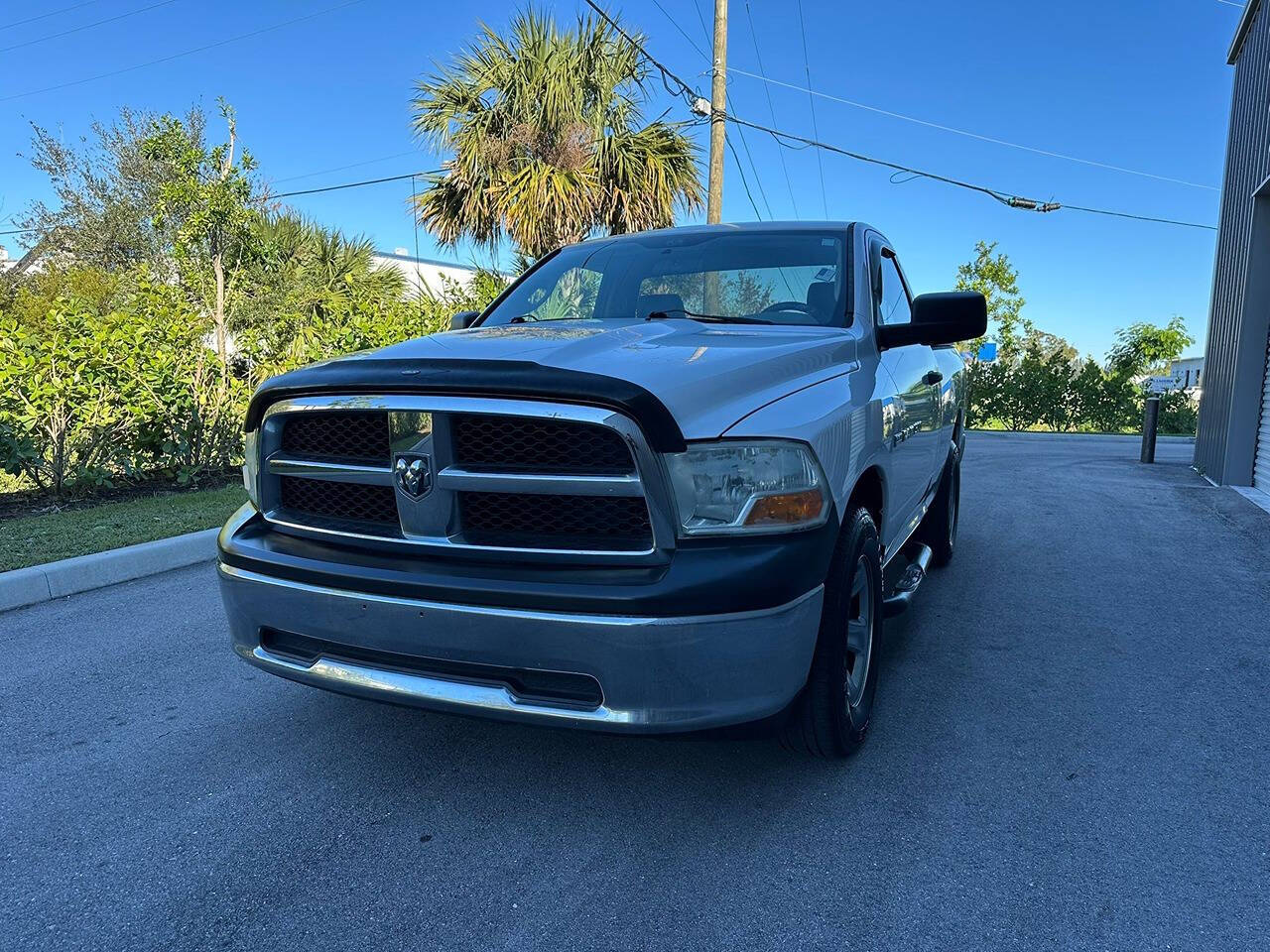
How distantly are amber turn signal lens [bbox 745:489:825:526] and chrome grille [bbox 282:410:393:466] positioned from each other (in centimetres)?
95

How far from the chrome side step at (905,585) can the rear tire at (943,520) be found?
610 mm

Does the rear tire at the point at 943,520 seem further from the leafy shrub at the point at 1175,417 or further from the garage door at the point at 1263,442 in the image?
the leafy shrub at the point at 1175,417

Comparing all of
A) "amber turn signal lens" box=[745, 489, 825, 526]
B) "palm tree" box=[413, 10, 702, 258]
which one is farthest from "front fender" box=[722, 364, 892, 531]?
"palm tree" box=[413, 10, 702, 258]

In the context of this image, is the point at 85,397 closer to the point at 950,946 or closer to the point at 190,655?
the point at 190,655

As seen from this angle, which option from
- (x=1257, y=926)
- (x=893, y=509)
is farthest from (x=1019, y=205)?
(x=1257, y=926)

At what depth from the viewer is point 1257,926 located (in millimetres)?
1995

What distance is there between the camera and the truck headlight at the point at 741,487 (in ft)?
6.88

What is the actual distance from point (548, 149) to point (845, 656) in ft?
41.3

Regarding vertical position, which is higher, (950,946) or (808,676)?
(808,676)

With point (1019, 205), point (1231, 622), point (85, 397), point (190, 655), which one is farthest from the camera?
point (1019, 205)

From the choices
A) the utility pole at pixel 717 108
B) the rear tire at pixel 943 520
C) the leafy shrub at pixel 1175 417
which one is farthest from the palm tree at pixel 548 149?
the leafy shrub at pixel 1175 417

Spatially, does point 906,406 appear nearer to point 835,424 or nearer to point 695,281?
point 695,281

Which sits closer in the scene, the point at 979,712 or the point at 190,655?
the point at 979,712

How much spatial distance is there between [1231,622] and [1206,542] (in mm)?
2280
